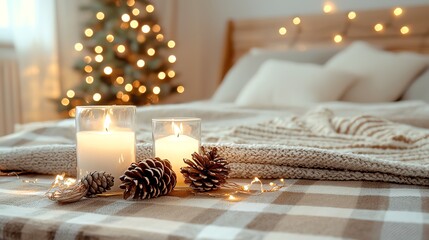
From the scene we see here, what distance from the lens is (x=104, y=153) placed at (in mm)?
737

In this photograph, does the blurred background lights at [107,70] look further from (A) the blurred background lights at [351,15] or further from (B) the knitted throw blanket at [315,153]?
(B) the knitted throw blanket at [315,153]

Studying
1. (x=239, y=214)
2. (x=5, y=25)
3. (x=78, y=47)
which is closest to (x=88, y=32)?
(x=78, y=47)

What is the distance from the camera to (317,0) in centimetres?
287

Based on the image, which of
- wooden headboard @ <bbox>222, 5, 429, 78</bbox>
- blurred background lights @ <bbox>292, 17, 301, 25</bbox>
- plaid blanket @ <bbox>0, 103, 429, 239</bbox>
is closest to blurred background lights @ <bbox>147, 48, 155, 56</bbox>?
wooden headboard @ <bbox>222, 5, 429, 78</bbox>

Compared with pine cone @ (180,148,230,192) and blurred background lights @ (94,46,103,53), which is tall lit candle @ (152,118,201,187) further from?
blurred background lights @ (94,46,103,53)

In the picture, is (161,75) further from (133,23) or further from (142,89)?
(133,23)

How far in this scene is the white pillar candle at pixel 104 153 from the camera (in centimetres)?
74

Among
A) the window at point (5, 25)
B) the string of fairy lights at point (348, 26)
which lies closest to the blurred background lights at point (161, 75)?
the string of fairy lights at point (348, 26)

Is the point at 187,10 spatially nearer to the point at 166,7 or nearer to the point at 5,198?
the point at 166,7

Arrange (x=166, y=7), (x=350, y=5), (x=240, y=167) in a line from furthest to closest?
(x=166, y=7)
(x=350, y=5)
(x=240, y=167)

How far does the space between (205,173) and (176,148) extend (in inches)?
3.4

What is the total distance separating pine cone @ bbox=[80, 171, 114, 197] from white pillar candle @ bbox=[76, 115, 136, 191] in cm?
3

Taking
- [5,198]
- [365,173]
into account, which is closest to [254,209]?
[365,173]

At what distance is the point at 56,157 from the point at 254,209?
0.43 metres
